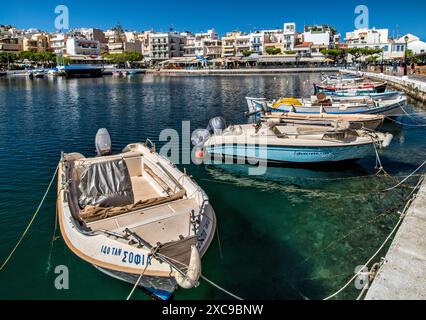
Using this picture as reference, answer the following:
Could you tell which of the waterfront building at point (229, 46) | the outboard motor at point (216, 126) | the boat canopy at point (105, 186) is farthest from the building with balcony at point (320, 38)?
the boat canopy at point (105, 186)

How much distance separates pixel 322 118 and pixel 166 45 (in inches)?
5193

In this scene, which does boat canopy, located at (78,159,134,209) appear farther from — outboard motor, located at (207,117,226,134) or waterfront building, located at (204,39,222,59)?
waterfront building, located at (204,39,222,59)

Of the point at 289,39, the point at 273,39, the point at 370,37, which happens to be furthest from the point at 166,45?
the point at 370,37

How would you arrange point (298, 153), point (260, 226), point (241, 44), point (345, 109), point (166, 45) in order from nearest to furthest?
point (260, 226)
point (298, 153)
point (345, 109)
point (241, 44)
point (166, 45)

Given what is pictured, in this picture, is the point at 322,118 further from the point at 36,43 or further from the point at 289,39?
the point at 36,43

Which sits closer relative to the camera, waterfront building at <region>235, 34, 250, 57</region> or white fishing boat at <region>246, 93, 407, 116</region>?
white fishing boat at <region>246, 93, 407, 116</region>

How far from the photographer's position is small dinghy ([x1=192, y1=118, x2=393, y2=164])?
14906 millimetres

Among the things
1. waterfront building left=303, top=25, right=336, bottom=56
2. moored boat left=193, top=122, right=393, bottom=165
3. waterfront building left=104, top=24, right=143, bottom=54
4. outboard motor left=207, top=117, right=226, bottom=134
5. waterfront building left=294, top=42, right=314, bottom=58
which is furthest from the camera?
waterfront building left=104, top=24, right=143, bottom=54

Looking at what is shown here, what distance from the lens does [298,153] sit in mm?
15258

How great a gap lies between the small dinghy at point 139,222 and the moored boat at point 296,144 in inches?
185

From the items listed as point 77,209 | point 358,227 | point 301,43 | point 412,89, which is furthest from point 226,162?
point 301,43

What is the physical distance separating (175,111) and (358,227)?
1078 inches

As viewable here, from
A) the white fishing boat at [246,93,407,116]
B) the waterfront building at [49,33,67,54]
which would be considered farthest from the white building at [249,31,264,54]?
the white fishing boat at [246,93,407,116]

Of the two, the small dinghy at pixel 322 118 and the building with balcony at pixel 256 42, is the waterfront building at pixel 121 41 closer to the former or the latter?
the building with balcony at pixel 256 42
